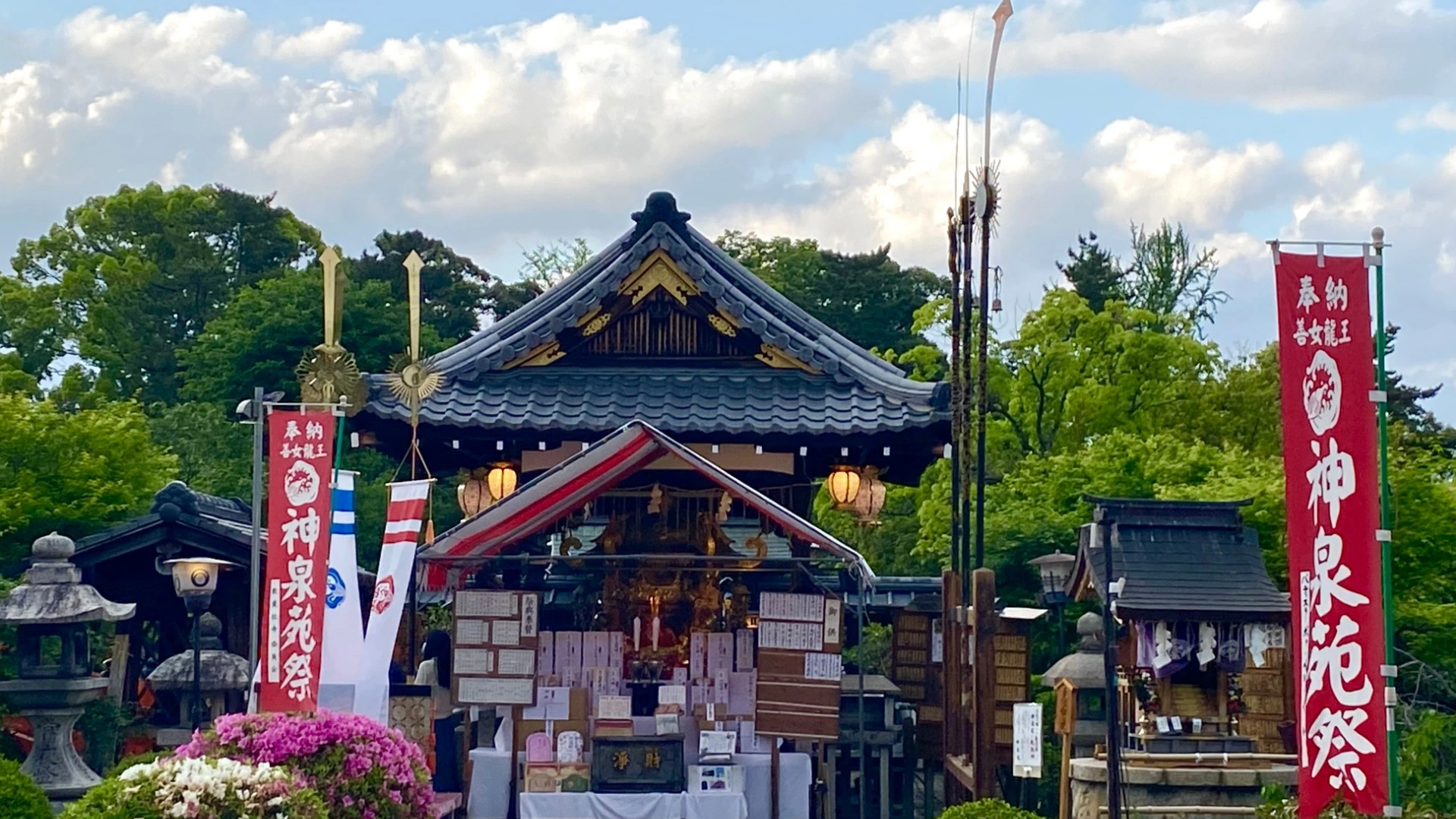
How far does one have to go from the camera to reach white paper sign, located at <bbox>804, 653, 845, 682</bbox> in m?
17.9

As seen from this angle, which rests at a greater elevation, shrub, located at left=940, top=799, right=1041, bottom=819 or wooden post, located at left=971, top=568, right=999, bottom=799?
wooden post, located at left=971, top=568, right=999, bottom=799

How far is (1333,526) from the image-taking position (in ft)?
35.5

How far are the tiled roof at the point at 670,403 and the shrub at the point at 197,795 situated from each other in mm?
8219

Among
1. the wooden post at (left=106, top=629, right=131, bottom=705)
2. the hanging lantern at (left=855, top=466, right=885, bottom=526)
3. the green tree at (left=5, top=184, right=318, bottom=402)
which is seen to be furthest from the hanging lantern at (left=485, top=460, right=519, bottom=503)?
the green tree at (left=5, top=184, right=318, bottom=402)

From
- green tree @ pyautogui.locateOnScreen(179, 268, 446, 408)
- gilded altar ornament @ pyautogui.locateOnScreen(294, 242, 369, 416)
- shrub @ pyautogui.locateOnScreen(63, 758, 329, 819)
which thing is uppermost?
green tree @ pyautogui.locateOnScreen(179, 268, 446, 408)

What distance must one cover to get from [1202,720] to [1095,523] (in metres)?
2.50

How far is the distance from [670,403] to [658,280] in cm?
168

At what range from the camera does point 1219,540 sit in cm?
1939

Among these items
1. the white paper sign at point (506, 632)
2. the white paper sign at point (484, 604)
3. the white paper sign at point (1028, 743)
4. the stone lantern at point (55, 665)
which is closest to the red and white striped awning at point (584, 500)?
the white paper sign at point (484, 604)

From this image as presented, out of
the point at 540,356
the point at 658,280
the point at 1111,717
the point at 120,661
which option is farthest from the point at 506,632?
the point at 1111,717

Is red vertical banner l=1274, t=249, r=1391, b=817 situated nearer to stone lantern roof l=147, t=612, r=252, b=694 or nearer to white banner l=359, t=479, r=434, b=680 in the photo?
white banner l=359, t=479, r=434, b=680

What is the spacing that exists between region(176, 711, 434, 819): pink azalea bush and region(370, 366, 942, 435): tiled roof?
662 centimetres

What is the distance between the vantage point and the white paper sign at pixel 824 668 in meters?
17.9

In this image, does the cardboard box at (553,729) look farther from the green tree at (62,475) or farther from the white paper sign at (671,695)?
the green tree at (62,475)
